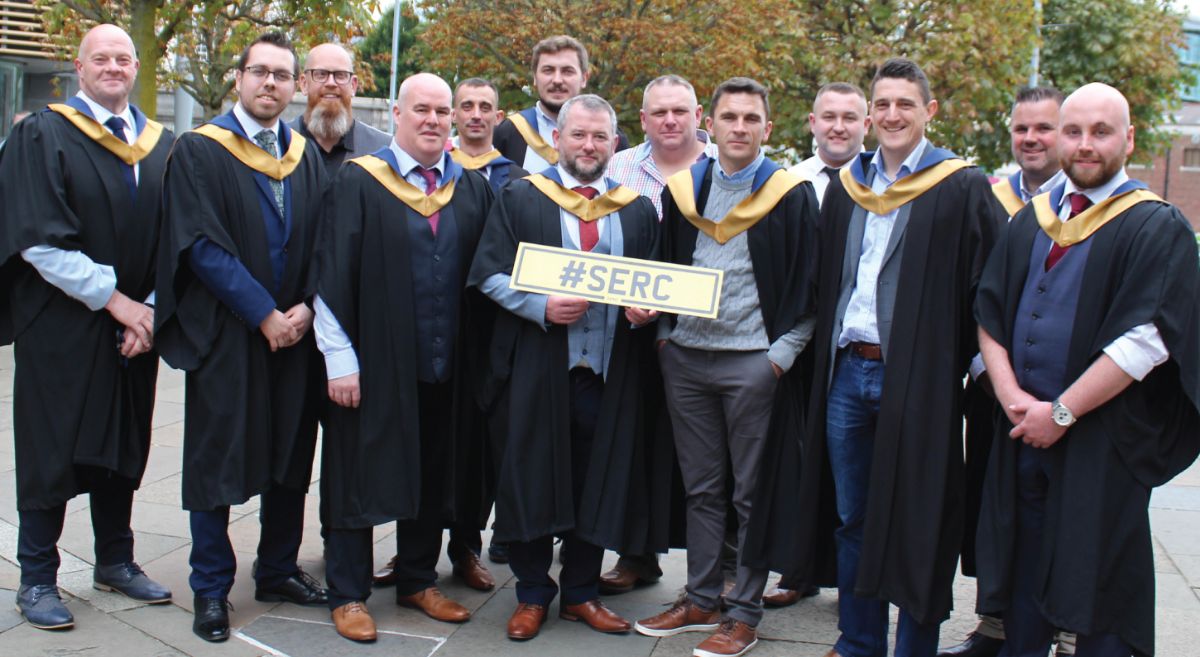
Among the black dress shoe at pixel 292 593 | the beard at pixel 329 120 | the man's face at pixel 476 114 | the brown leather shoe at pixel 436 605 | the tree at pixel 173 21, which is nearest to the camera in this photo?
the brown leather shoe at pixel 436 605

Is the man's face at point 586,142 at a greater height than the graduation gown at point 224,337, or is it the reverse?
the man's face at point 586,142

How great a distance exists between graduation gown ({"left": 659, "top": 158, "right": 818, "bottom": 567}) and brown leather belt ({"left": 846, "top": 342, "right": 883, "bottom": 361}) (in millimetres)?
316

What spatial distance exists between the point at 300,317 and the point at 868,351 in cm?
219

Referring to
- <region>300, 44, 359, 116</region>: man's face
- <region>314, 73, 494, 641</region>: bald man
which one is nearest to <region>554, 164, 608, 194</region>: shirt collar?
<region>314, 73, 494, 641</region>: bald man

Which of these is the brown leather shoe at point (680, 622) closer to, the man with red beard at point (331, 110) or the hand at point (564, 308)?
the hand at point (564, 308)

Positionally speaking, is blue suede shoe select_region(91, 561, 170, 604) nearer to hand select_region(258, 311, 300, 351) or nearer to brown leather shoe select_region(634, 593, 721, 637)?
hand select_region(258, 311, 300, 351)

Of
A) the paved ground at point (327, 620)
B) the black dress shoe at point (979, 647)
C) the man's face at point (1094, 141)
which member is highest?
the man's face at point (1094, 141)

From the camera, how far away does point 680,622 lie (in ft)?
16.8

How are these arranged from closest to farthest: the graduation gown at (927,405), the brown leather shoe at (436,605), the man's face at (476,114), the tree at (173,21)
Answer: the graduation gown at (927,405)
the brown leather shoe at (436,605)
the man's face at (476,114)
the tree at (173,21)

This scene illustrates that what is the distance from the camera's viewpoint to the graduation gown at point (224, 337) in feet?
15.9

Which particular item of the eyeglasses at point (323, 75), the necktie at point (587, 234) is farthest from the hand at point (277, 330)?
the eyeglasses at point (323, 75)

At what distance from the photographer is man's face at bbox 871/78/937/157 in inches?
176

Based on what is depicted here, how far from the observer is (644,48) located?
64.5 ft

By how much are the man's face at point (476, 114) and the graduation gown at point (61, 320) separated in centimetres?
184
